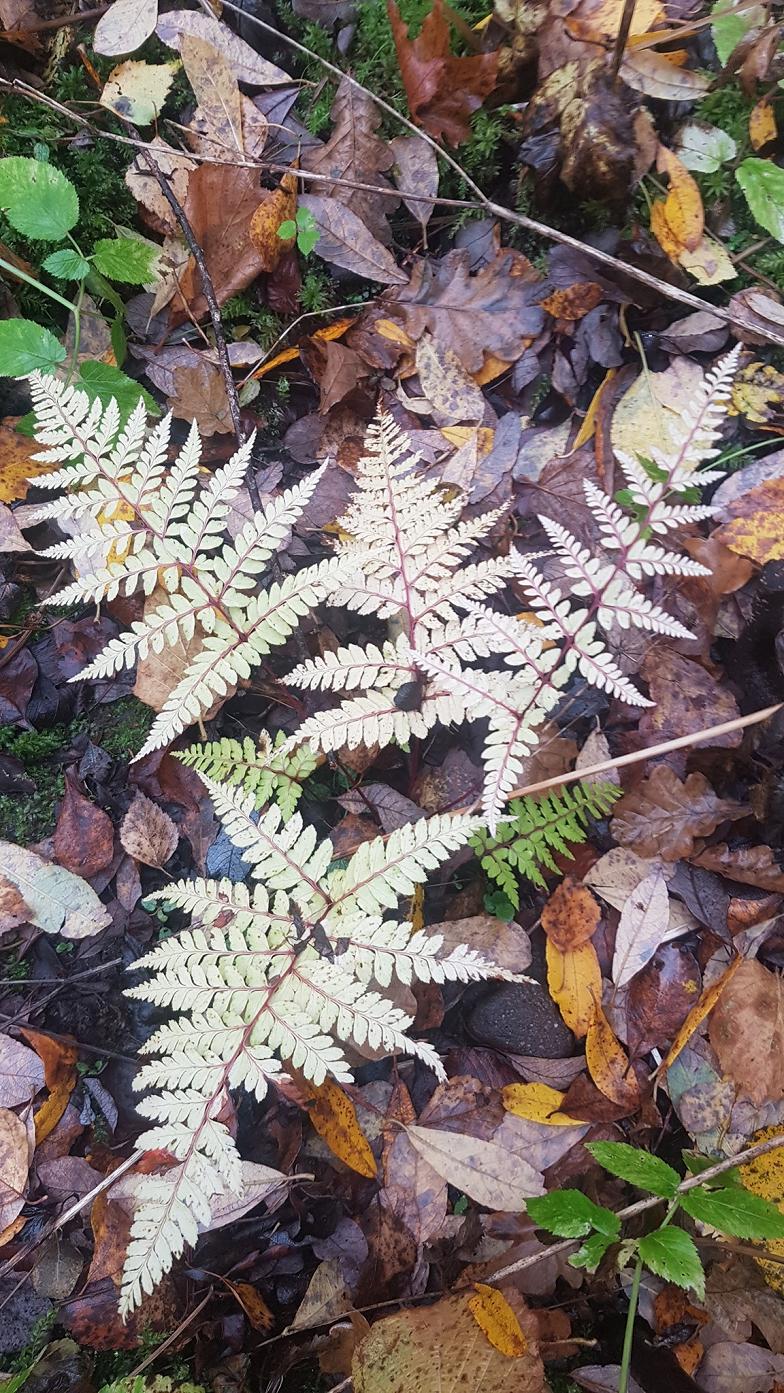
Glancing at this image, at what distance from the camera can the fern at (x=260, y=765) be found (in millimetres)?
2688

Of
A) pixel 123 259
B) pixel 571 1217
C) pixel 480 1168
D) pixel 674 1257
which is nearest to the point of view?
pixel 674 1257

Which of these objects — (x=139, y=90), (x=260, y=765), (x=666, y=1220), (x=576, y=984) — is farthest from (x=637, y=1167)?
(x=139, y=90)

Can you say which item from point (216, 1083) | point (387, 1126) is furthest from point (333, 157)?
point (387, 1126)

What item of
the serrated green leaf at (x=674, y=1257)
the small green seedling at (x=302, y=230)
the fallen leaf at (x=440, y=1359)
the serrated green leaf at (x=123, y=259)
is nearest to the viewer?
the serrated green leaf at (x=674, y=1257)

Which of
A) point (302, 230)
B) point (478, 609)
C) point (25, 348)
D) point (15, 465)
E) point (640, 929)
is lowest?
point (640, 929)

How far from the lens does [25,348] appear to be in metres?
2.78

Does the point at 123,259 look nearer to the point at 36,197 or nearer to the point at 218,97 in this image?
the point at 36,197

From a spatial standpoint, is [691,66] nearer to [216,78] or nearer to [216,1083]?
[216,78]

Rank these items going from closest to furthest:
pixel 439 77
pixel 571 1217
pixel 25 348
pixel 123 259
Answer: pixel 571 1217, pixel 25 348, pixel 123 259, pixel 439 77

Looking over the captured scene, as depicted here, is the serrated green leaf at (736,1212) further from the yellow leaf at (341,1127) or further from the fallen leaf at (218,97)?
the fallen leaf at (218,97)

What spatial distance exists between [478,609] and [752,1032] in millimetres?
1752

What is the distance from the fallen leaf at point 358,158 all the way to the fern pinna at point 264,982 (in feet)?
8.27

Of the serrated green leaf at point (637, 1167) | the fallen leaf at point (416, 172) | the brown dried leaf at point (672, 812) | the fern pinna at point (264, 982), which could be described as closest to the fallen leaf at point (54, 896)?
the fern pinna at point (264, 982)

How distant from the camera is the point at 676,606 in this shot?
2924mm
